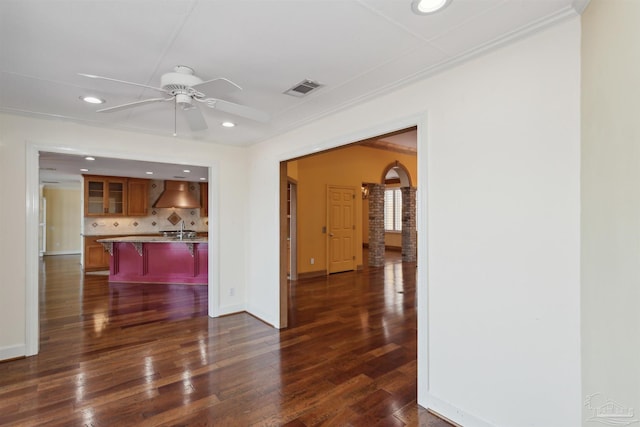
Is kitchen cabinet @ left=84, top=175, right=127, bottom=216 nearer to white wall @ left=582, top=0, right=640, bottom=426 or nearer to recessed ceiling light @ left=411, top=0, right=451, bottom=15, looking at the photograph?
recessed ceiling light @ left=411, top=0, right=451, bottom=15

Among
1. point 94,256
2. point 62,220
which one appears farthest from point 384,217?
point 62,220

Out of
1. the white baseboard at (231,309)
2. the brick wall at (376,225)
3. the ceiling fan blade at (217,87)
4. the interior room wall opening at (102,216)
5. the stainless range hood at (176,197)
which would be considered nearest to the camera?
the ceiling fan blade at (217,87)

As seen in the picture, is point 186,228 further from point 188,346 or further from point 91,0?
point 91,0

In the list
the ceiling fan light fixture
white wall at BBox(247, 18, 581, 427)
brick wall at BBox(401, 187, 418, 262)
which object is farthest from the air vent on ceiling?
brick wall at BBox(401, 187, 418, 262)

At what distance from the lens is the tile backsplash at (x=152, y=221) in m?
8.28

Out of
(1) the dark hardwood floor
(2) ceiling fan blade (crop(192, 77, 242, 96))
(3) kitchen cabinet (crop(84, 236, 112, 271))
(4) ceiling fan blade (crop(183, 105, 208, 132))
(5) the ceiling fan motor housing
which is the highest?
(5) the ceiling fan motor housing

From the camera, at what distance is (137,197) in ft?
28.2

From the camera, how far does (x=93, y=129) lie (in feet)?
11.9

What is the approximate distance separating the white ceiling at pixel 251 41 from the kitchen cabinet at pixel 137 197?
6.07 meters

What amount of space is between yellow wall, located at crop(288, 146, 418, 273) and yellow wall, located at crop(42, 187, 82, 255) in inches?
370

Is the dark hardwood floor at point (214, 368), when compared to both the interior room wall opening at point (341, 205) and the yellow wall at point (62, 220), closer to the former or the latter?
the interior room wall opening at point (341, 205)

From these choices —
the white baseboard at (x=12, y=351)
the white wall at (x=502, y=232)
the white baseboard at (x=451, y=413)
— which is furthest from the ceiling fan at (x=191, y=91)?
the white baseboard at (x=12, y=351)

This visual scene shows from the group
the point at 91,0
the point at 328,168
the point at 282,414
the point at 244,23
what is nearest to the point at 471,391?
the point at 282,414

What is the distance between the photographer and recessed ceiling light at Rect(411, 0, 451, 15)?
5.11 feet
